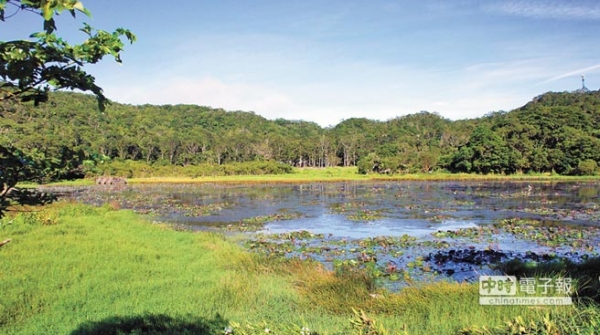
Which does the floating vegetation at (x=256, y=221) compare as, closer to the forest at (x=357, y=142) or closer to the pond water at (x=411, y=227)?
the pond water at (x=411, y=227)

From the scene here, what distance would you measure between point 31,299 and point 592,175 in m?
68.3

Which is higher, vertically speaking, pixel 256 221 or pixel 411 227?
pixel 256 221

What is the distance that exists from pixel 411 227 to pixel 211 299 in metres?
14.4

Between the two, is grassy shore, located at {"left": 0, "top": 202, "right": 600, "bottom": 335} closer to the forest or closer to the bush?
the forest

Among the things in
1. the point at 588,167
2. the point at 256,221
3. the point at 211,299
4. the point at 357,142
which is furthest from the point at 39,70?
the point at 357,142

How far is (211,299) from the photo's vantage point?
8094 millimetres

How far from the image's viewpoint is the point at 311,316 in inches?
278

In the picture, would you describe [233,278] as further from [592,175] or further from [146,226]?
[592,175]

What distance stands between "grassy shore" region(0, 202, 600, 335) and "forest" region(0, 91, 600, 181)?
3012 centimetres

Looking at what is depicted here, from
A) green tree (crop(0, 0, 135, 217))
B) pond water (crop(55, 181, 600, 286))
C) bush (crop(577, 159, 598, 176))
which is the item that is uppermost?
green tree (crop(0, 0, 135, 217))

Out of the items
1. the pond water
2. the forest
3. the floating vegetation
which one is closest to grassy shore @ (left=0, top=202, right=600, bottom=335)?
the pond water

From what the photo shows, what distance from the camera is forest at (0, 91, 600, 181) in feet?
218

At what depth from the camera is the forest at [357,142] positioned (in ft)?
218

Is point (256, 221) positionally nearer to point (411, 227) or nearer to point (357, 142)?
point (411, 227)
